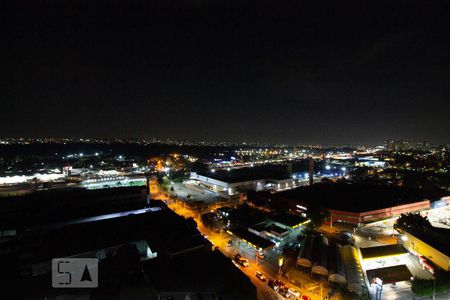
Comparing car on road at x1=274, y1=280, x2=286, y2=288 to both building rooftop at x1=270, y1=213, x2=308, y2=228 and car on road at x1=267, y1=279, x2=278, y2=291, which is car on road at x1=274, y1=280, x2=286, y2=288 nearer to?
car on road at x1=267, y1=279, x2=278, y2=291

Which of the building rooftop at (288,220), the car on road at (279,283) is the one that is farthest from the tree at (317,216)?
the car on road at (279,283)

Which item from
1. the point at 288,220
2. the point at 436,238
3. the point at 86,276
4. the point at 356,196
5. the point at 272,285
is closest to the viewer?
the point at 86,276

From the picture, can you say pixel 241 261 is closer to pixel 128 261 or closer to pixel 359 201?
pixel 128 261

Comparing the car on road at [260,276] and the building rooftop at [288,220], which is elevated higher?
the building rooftop at [288,220]

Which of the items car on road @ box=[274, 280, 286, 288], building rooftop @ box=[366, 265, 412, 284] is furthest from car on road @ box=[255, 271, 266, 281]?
building rooftop @ box=[366, 265, 412, 284]

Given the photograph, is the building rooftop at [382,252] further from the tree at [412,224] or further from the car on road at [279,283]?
the car on road at [279,283]

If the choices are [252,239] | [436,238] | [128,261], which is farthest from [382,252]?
[128,261]

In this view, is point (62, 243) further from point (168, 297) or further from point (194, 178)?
point (194, 178)

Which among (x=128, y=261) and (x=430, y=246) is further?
(x=430, y=246)
